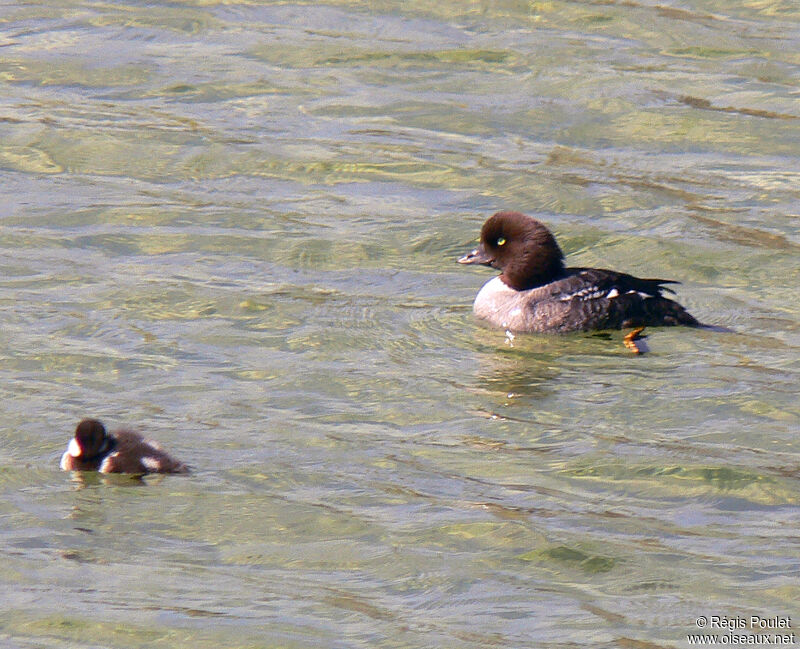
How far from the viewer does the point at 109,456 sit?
22.9 feet

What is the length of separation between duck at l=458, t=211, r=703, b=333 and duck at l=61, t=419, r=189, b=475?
313 centimetres

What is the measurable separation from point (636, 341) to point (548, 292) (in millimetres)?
718

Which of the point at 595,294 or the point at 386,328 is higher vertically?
the point at 595,294

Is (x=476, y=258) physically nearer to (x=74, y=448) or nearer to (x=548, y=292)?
(x=548, y=292)

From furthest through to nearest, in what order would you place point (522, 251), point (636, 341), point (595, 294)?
1. point (522, 251)
2. point (595, 294)
3. point (636, 341)

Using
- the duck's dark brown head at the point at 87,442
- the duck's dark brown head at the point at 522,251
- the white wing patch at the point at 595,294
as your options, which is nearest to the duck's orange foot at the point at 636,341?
the white wing patch at the point at 595,294

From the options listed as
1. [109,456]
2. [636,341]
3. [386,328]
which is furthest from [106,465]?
[636,341]

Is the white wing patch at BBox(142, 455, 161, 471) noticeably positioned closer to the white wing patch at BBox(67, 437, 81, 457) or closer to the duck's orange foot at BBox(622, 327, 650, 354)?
Result: the white wing patch at BBox(67, 437, 81, 457)

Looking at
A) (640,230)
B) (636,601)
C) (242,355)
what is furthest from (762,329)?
(636,601)

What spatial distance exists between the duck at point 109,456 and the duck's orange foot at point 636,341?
10.5 feet

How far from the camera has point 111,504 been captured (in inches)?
269

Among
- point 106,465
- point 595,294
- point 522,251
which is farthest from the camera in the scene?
point 522,251

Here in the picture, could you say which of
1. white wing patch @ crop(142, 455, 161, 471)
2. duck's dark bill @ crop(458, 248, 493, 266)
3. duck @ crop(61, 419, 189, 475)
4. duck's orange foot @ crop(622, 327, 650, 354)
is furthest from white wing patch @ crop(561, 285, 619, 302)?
white wing patch @ crop(142, 455, 161, 471)

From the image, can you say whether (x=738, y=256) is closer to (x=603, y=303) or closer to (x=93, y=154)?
(x=603, y=303)
